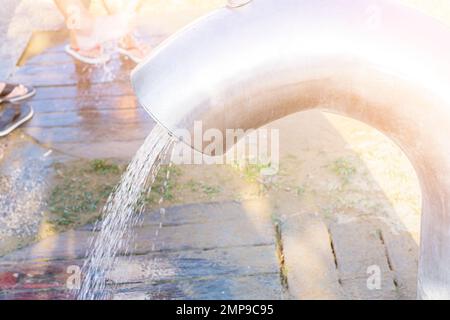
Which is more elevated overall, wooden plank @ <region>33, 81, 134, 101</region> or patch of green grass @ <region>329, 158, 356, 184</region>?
wooden plank @ <region>33, 81, 134, 101</region>

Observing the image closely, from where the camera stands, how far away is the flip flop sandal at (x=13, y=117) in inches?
172

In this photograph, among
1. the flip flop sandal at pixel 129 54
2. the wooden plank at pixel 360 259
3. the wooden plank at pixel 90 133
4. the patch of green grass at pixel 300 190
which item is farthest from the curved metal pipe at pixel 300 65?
the flip flop sandal at pixel 129 54

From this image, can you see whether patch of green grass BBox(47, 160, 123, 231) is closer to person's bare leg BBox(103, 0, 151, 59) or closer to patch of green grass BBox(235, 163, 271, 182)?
patch of green grass BBox(235, 163, 271, 182)

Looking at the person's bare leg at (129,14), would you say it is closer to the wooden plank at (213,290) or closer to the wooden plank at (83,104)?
the wooden plank at (83,104)

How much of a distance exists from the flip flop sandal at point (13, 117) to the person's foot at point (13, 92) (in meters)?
0.06

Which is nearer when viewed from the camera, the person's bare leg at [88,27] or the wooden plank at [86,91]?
the wooden plank at [86,91]

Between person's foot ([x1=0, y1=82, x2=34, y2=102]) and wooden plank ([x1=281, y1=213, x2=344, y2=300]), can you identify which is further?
person's foot ([x1=0, y1=82, x2=34, y2=102])

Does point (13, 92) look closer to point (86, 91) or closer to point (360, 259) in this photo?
point (86, 91)

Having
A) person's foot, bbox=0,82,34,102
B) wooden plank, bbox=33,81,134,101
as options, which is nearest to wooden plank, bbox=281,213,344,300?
wooden plank, bbox=33,81,134,101

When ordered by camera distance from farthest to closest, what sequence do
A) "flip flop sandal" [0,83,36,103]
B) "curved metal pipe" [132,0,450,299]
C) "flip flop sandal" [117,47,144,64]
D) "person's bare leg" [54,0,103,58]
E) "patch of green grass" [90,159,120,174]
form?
"person's bare leg" [54,0,103,58] → "flip flop sandal" [117,47,144,64] → "flip flop sandal" [0,83,36,103] → "patch of green grass" [90,159,120,174] → "curved metal pipe" [132,0,450,299]

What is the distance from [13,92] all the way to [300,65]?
3.39m

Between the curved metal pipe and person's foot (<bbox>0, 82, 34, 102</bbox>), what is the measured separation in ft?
10.3

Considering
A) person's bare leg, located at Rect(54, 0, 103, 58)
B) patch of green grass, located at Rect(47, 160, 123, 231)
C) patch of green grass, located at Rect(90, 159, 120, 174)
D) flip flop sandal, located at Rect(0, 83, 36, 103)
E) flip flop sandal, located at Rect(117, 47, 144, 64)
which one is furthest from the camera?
person's bare leg, located at Rect(54, 0, 103, 58)

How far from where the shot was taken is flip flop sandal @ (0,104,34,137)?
4.37 m
